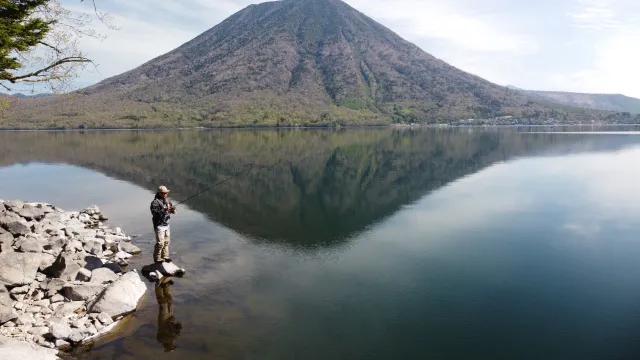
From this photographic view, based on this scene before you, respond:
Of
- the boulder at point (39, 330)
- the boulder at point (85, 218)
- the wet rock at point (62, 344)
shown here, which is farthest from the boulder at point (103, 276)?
the boulder at point (85, 218)

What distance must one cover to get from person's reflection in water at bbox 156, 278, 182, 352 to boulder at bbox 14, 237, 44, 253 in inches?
188

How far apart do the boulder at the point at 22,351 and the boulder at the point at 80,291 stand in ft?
9.60

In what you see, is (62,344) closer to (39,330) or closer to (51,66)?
(39,330)

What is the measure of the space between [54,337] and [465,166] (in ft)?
161

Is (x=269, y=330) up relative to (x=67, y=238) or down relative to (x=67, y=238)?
down

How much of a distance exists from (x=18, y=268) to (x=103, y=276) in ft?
8.11

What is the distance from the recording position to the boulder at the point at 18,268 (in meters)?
13.1

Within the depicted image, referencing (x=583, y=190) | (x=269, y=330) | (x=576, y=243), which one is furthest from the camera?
(x=583, y=190)

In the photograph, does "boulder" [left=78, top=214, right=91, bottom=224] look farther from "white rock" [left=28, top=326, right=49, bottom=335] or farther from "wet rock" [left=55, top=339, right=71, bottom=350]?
"wet rock" [left=55, top=339, right=71, bottom=350]

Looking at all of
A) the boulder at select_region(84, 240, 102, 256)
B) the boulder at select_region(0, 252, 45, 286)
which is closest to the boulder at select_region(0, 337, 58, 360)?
the boulder at select_region(0, 252, 45, 286)

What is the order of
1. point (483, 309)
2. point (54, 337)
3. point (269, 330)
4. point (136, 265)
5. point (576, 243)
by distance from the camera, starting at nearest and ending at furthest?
1. point (54, 337)
2. point (269, 330)
3. point (483, 309)
4. point (136, 265)
5. point (576, 243)

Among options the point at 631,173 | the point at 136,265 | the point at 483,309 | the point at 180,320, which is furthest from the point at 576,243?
the point at 631,173

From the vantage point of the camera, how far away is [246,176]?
45.3 m

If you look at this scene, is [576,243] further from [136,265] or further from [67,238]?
[67,238]
